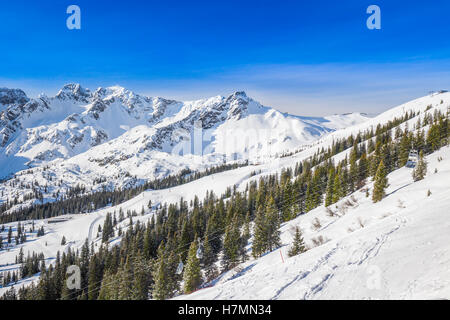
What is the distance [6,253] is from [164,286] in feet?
489

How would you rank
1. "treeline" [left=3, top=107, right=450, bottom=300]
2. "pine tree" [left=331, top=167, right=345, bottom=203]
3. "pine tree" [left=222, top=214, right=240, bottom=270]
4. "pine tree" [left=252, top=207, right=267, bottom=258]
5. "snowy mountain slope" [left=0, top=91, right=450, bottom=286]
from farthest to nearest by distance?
"snowy mountain slope" [left=0, top=91, right=450, bottom=286]
"pine tree" [left=331, top=167, right=345, bottom=203]
"pine tree" [left=222, top=214, right=240, bottom=270]
"pine tree" [left=252, top=207, right=267, bottom=258]
"treeline" [left=3, top=107, right=450, bottom=300]

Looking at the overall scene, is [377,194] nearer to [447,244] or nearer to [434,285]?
[447,244]

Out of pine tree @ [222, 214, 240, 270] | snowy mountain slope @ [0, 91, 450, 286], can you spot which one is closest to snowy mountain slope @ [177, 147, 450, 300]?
pine tree @ [222, 214, 240, 270]

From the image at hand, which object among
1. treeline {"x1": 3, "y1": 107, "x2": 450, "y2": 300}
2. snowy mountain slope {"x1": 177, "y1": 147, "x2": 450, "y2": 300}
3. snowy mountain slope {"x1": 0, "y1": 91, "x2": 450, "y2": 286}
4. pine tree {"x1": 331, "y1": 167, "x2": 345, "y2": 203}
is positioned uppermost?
snowy mountain slope {"x1": 177, "y1": 147, "x2": 450, "y2": 300}

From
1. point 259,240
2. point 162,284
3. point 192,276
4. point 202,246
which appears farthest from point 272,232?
point 162,284

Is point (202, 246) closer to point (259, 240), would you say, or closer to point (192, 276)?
point (192, 276)

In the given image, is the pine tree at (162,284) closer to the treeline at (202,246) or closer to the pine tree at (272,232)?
the treeline at (202,246)

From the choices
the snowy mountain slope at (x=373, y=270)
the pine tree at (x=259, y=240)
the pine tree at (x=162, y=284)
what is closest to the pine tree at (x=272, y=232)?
the pine tree at (x=259, y=240)

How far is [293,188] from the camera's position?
222 feet

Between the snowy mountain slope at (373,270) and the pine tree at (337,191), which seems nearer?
the snowy mountain slope at (373,270)

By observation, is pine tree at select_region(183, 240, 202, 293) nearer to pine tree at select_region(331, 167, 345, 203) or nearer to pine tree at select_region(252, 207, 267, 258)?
pine tree at select_region(252, 207, 267, 258)

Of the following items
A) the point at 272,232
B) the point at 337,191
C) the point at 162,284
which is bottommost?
the point at 162,284

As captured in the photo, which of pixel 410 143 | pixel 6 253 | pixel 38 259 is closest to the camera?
pixel 410 143
